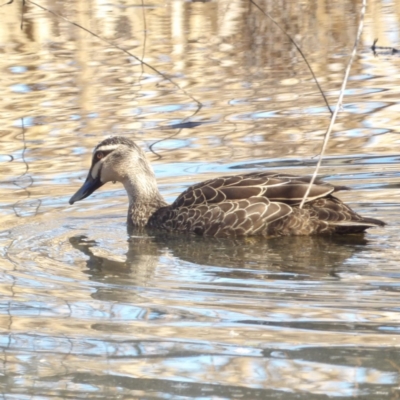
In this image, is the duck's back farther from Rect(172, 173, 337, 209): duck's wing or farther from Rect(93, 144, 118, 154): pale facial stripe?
Rect(93, 144, 118, 154): pale facial stripe

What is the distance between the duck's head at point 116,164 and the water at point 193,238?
0.30 metres

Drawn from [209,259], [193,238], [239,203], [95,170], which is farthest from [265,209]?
[95,170]

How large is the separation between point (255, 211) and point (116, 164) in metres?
1.60

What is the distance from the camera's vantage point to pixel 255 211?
8.23 m

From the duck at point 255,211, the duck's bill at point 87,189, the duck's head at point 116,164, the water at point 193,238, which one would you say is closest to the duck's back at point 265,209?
the duck at point 255,211

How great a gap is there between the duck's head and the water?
1.00ft

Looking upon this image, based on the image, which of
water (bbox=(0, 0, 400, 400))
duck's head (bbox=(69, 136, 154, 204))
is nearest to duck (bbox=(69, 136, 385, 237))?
water (bbox=(0, 0, 400, 400))

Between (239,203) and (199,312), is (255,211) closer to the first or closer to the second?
(239,203)

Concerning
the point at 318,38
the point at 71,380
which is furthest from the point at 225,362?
the point at 318,38

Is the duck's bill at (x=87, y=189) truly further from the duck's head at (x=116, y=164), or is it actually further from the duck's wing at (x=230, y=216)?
the duck's wing at (x=230, y=216)

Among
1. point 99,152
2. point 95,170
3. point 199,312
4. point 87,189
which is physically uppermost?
point 199,312

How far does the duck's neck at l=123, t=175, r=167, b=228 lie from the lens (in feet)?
29.4

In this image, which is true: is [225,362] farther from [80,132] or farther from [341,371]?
[80,132]

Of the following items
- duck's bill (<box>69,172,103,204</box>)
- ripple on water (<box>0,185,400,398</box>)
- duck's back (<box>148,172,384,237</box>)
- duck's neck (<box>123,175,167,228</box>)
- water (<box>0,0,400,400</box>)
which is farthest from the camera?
duck's bill (<box>69,172,103,204</box>)
